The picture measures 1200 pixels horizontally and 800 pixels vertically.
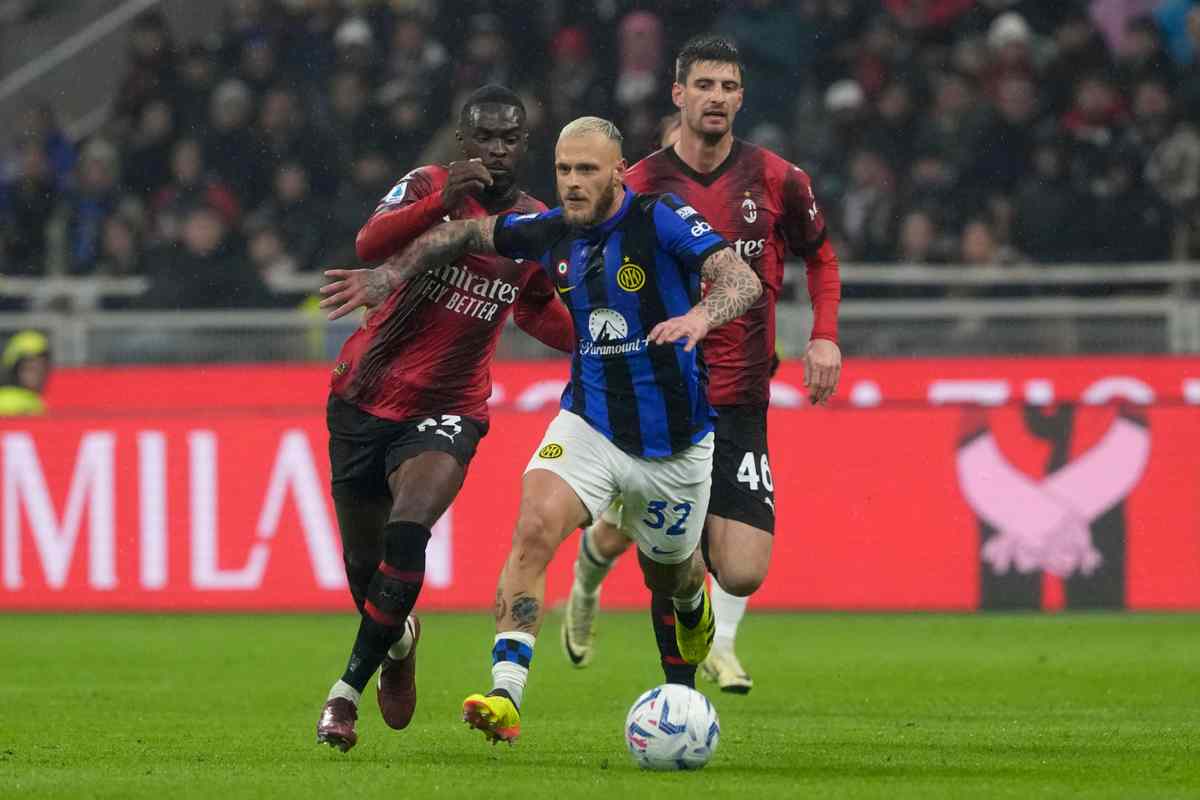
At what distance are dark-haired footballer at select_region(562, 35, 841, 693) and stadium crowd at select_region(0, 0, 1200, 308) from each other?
7449 millimetres

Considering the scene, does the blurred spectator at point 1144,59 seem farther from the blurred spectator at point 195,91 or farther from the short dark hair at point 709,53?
the short dark hair at point 709,53

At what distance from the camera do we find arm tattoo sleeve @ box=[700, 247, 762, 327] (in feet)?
22.8

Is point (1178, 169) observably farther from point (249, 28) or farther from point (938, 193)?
point (249, 28)

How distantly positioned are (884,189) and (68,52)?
8.26m

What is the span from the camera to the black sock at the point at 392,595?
7.45 meters

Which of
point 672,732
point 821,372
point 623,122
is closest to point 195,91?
point 623,122

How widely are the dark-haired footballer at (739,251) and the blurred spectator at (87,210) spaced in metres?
10.3

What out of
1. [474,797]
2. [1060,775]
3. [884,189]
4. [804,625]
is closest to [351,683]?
[474,797]

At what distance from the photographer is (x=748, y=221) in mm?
8602

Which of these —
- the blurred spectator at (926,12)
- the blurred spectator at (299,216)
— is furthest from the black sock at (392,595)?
the blurred spectator at (926,12)

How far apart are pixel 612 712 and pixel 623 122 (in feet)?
31.0

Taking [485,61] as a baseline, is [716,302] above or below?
below

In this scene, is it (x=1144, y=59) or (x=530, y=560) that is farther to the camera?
(x=1144, y=59)

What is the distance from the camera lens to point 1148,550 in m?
13.8
